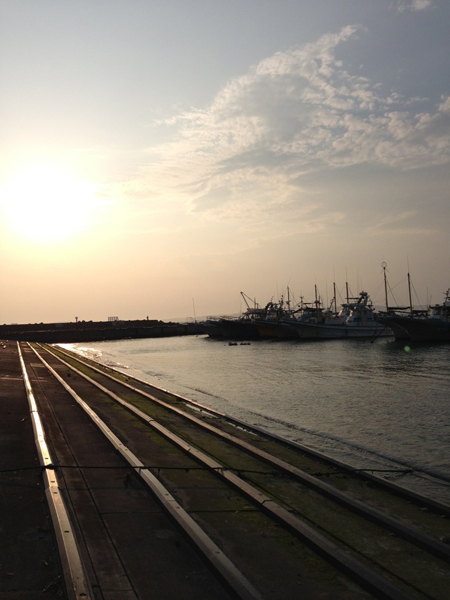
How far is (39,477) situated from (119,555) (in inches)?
148

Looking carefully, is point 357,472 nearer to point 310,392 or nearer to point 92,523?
point 92,523

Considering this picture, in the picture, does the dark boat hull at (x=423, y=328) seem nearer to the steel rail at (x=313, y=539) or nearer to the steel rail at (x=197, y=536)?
the steel rail at (x=313, y=539)

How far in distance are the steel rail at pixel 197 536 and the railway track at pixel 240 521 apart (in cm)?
2

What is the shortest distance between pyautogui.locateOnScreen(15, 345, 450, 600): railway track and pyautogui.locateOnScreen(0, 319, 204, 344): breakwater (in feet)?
331

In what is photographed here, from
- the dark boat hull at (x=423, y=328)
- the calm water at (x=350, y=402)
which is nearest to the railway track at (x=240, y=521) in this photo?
the calm water at (x=350, y=402)

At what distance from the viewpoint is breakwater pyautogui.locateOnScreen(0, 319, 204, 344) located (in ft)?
370

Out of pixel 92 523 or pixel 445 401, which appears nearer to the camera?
pixel 92 523

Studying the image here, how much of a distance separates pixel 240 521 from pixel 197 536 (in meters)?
1.27

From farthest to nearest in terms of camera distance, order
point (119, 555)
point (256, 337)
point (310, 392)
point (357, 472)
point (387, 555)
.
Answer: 1. point (256, 337)
2. point (310, 392)
3. point (357, 472)
4. point (387, 555)
5. point (119, 555)

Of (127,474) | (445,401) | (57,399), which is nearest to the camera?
(127,474)

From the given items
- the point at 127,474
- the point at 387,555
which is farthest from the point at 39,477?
the point at 387,555

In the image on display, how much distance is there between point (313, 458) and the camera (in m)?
14.3

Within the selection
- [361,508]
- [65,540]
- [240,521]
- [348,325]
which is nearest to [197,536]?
[240,521]

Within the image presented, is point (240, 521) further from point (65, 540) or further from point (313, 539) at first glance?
point (65, 540)
